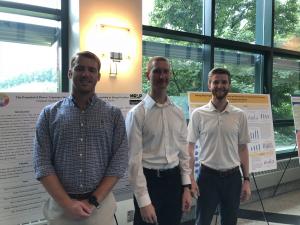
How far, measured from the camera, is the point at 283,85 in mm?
5637

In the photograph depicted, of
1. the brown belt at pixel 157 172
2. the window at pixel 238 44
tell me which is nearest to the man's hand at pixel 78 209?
the brown belt at pixel 157 172

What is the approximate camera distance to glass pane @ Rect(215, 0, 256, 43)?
4.62 m

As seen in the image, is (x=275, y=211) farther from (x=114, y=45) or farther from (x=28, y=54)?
(x=28, y=54)

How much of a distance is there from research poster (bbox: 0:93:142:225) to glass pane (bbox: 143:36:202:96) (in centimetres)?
185

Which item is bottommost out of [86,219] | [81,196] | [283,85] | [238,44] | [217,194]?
[217,194]

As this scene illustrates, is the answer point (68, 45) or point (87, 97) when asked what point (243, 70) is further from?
point (87, 97)

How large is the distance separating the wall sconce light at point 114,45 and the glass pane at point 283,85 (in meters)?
2.93

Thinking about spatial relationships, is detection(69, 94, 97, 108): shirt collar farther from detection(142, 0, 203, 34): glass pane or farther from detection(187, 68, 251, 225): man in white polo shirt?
detection(142, 0, 203, 34): glass pane

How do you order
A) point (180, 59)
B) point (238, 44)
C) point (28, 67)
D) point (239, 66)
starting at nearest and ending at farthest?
point (28, 67) → point (180, 59) → point (238, 44) → point (239, 66)

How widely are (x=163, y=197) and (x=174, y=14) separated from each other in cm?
262

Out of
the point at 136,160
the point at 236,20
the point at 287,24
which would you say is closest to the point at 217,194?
the point at 136,160

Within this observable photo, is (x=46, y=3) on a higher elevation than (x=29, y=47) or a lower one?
higher

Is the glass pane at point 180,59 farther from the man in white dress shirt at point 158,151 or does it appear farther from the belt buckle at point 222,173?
the man in white dress shirt at point 158,151

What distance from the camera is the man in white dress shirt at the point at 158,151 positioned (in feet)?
6.63
